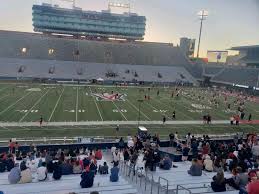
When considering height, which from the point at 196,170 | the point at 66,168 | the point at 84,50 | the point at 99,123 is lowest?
the point at 99,123

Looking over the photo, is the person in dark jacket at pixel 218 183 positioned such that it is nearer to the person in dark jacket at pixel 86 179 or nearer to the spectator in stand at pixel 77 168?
the person in dark jacket at pixel 86 179

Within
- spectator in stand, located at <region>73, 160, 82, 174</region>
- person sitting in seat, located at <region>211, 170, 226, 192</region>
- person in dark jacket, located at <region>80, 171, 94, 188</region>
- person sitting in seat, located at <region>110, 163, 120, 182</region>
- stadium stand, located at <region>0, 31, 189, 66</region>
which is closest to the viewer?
person sitting in seat, located at <region>211, 170, 226, 192</region>

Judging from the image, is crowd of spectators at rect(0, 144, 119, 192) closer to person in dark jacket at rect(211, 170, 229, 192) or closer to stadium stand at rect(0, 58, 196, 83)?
person in dark jacket at rect(211, 170, 229, 192)

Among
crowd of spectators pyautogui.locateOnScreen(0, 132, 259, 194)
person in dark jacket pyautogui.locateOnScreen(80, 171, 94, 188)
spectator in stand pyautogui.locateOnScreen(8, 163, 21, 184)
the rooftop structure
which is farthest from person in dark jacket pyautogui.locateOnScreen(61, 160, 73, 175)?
the rooftop structure

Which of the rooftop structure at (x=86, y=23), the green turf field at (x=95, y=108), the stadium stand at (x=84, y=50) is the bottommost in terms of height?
the green turf field at (x=95, y=108)

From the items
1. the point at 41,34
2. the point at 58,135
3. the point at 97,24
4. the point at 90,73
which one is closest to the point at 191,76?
the point at 90,73

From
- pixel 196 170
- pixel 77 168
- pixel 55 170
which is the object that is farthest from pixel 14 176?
pixel 196 170

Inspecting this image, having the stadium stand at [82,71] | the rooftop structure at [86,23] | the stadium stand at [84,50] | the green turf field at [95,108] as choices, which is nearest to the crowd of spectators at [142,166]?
the green turf field at [95,108]

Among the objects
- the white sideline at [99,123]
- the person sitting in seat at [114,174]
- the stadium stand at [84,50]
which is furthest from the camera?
the stadium stand at [84,50]

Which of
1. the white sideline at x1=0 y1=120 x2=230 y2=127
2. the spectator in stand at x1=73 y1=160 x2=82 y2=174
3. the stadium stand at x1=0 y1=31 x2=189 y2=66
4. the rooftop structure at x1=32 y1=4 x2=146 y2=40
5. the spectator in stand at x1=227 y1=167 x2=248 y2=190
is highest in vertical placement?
the rooftop structure at x1=32 y1=4 x2=146 y2=40

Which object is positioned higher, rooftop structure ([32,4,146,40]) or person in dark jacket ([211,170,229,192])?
rooftop structure ([32,4,146,40])

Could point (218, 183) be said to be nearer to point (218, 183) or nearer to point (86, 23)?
point (218, 183)

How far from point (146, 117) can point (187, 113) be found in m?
→ 5.29

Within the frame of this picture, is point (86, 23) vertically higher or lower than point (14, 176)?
higher
